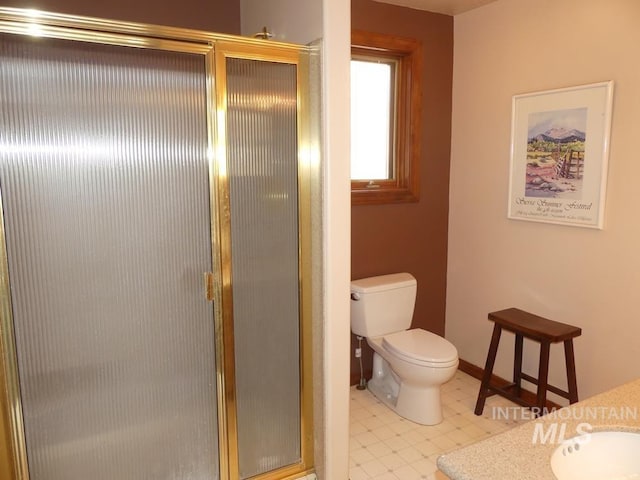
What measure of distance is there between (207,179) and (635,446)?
5.23 ft

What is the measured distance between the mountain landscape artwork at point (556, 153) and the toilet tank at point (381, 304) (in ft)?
3.16

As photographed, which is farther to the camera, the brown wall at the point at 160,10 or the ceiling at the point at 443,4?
the ceiling at the point at 443,4

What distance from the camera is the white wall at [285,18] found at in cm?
204

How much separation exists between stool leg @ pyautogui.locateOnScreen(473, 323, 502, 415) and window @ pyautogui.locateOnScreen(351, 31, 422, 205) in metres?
1.04

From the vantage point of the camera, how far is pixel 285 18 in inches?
88.9

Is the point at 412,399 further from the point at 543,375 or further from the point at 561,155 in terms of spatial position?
the point at 561,155

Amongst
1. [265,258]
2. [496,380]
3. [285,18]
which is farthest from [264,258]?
[496,380]

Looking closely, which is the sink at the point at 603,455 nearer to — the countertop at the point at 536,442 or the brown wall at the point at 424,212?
the countertop at the point at 536,442

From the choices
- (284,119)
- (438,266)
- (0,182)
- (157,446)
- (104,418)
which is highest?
(284,119)

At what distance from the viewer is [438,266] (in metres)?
3.56

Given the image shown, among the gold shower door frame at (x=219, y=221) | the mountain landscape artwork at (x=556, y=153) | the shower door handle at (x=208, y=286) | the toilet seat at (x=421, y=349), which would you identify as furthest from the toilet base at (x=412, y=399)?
the shower door handle at (x=208, y=286)

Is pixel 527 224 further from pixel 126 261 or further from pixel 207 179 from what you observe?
pixel 126 261

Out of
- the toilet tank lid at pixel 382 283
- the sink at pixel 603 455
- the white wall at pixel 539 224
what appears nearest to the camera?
the sink at pixel 603 455

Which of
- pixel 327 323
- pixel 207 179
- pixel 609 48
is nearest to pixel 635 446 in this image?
pixel 327 323
